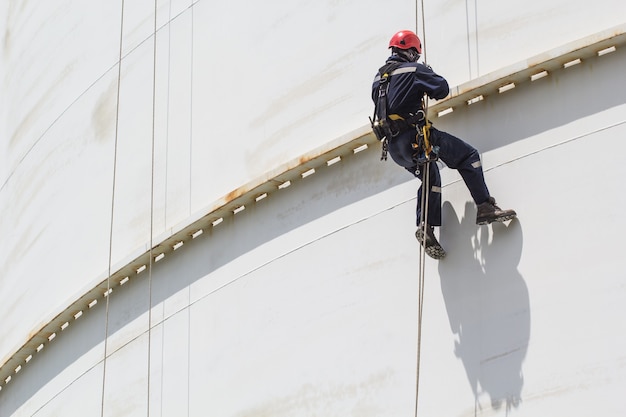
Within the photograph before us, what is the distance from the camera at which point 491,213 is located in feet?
31.8

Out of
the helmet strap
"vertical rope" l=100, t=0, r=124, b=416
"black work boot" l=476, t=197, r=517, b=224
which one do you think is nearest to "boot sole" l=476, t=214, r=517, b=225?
"black work boot" l=476, t=197, r=517, b=224

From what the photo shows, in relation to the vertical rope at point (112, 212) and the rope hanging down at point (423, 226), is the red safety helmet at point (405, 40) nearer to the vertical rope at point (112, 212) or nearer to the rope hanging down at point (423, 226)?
the rope hanging down at point (423, 226)

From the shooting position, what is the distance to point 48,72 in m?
15.1

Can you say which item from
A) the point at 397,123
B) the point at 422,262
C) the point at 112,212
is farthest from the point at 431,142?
the point at 112,212

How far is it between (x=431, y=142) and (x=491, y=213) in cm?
67

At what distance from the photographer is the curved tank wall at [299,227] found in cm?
948

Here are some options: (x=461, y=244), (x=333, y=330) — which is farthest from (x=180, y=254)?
(x=461, y=244)

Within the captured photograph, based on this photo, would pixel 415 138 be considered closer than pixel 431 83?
No

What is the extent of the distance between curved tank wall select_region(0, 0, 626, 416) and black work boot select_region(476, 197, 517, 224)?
0.43 feet

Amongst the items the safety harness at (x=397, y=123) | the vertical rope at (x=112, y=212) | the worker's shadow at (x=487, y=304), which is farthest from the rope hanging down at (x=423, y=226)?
the vertical rope at (x=112, y=212)

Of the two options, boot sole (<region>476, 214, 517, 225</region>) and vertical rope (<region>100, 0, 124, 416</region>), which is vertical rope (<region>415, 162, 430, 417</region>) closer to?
boot sole (<region>476, 214, 517, 225</region>)

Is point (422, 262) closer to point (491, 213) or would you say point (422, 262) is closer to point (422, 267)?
point (422, 267)

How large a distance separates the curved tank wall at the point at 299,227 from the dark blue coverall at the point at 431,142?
0.68 ft

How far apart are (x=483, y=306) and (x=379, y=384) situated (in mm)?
1005
